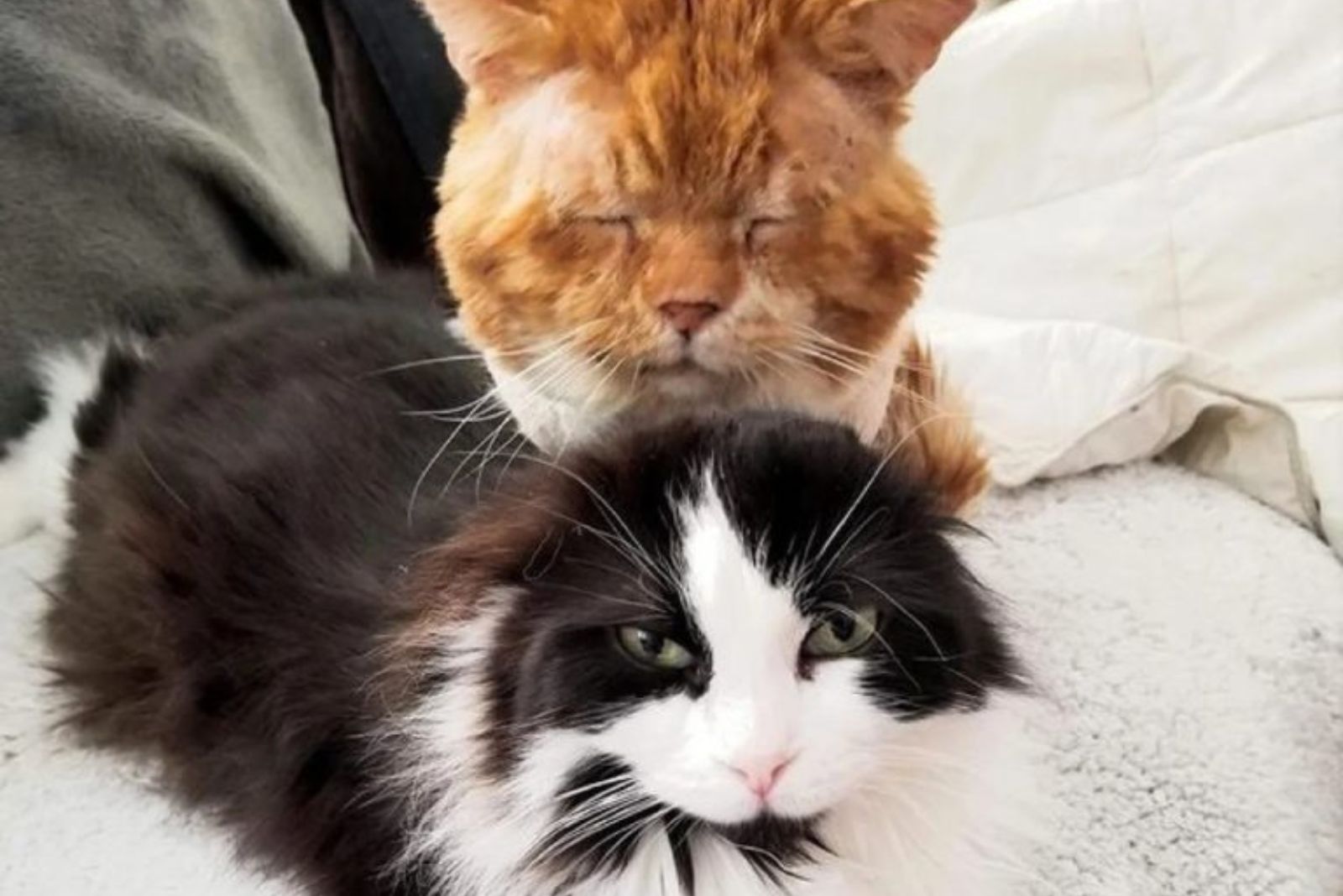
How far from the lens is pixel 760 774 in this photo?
56 cm

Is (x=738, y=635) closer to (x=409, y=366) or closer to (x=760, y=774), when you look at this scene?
(x=760, y=774)

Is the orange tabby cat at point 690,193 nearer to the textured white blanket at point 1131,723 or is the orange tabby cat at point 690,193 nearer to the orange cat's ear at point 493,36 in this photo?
the orange cat's ear at point 493,36

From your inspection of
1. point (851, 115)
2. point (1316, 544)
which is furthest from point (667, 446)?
point (1316, 544)

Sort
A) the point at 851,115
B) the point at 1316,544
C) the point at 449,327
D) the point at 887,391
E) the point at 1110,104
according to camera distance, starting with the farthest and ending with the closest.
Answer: the point at 1110,104 < the point at 1316,544 < the point at 449,327 < the point at 887,391 < the point at 851,115

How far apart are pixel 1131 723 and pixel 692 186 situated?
0.47 m

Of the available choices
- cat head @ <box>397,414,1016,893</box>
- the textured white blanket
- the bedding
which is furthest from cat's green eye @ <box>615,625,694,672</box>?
the bedding

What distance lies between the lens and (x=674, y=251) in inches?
26.2

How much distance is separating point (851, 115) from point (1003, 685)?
11.6 inches

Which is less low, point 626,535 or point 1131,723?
point 626,535

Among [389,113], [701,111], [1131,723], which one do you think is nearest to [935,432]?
[1131,723]

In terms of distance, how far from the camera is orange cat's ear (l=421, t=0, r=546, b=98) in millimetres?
684

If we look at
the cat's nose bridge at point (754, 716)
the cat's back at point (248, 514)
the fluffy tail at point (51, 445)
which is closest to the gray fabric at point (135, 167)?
the fluffy tail at point (51, 445)

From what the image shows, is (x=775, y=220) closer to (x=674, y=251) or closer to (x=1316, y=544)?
(x=674, y=251)

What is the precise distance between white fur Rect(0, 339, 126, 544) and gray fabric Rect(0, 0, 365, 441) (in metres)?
0.02
